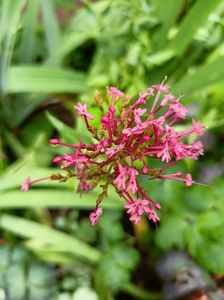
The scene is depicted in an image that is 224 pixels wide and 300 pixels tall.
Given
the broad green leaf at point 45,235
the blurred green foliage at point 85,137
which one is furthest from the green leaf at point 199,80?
the broad green leaf at point 45,235

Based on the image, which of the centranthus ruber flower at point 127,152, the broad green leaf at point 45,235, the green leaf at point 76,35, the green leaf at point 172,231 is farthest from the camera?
the green leaf at point 76,35

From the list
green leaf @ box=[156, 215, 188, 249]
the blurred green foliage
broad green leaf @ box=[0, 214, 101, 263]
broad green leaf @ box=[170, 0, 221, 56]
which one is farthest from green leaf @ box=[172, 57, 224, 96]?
broad green leaf @ box=[0, 214, 101, 263]

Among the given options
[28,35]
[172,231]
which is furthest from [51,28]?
[172,231]

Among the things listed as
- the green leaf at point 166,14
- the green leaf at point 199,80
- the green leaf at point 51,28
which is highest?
the green leaf at point 166,14

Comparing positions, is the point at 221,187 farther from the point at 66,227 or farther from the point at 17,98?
the point at 17,98

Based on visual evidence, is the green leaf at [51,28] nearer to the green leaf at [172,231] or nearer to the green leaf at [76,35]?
the green leaf at [76,35]

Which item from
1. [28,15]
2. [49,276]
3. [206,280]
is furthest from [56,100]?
[206,280]
